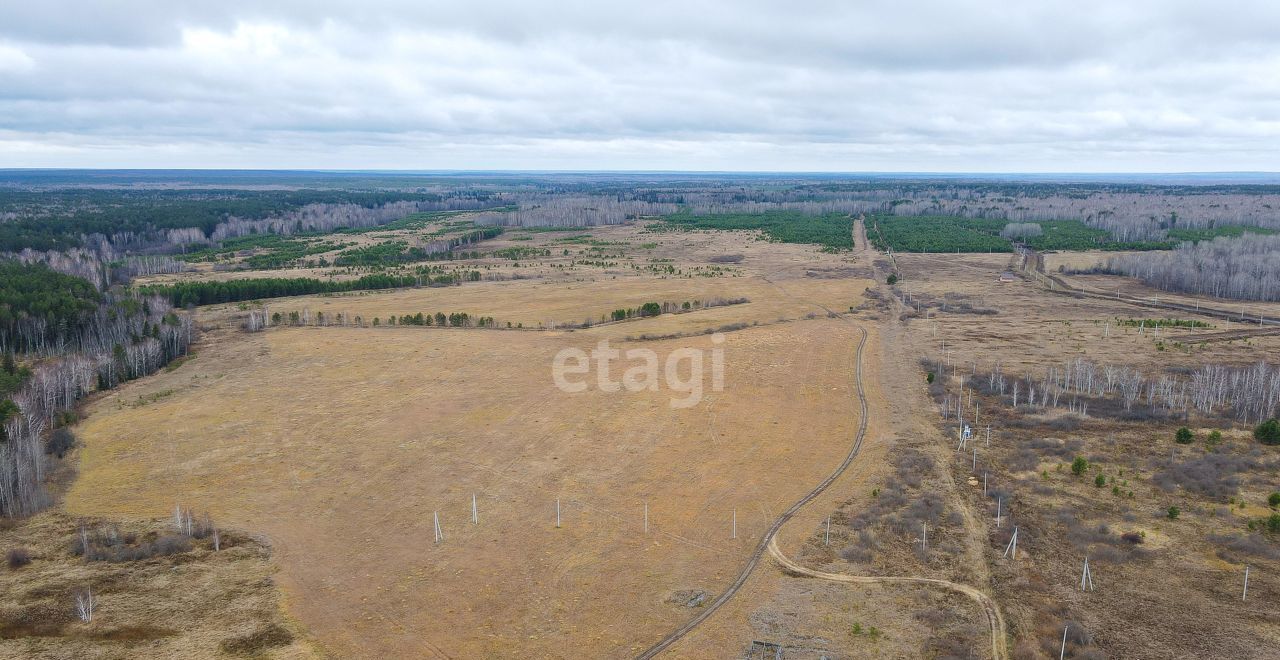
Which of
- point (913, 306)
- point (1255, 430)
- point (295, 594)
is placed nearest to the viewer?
point (295, 594)

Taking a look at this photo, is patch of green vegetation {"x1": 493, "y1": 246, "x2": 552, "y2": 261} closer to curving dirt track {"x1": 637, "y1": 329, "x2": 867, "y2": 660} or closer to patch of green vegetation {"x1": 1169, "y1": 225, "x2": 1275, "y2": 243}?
curving dirt track {"x1": 637, "y1": 329, "x2": 867, "y2": 660}

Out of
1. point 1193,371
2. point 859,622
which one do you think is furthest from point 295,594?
point 1193,371

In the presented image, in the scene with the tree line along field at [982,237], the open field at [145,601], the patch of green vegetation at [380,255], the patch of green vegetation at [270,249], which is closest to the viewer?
the open field at [145,601]

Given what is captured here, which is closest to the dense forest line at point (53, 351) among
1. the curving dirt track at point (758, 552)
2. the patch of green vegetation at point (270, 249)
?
the curving dirt track at point (758, 552)

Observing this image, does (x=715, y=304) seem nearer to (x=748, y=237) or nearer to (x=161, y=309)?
(x=161, y=309)

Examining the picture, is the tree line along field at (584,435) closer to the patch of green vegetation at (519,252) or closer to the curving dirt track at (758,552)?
the curving dirt track at (758,552)
